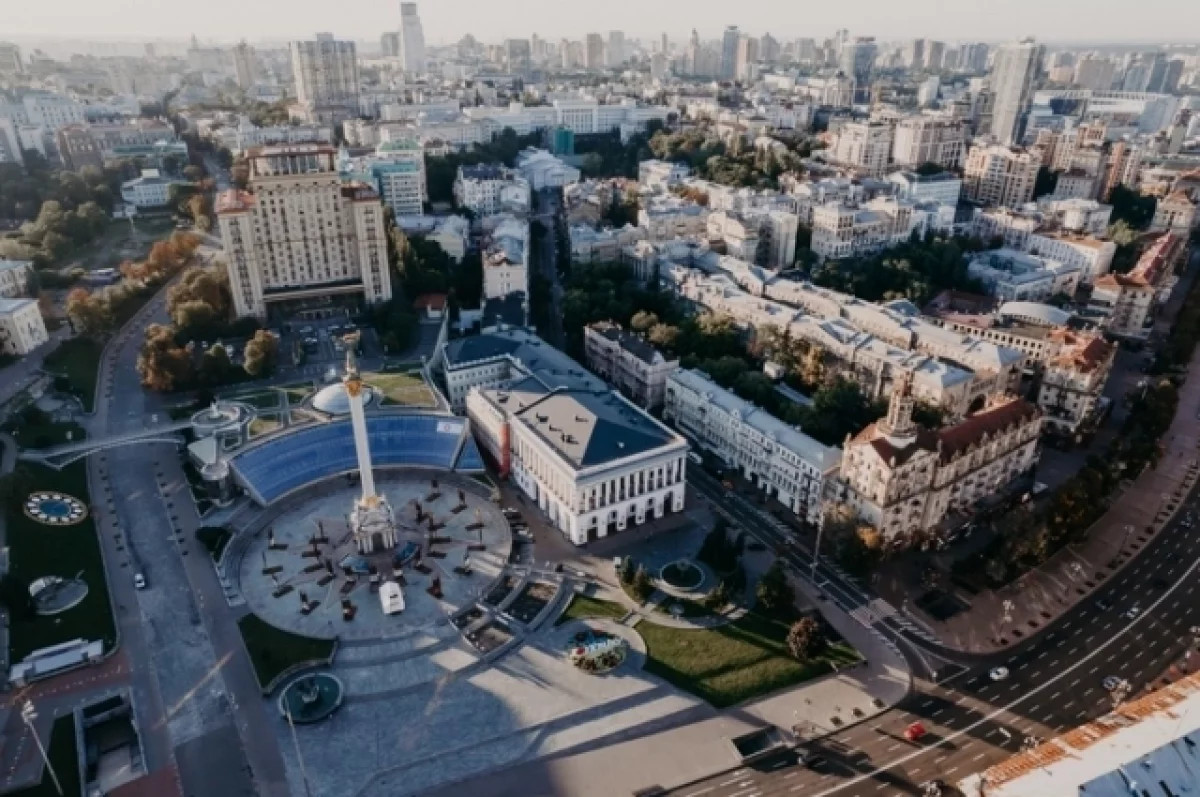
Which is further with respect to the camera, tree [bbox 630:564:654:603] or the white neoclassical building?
the white neoclassical building

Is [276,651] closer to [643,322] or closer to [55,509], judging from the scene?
[55,509]

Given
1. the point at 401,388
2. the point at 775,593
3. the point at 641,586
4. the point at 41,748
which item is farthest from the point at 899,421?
the point at 41,748

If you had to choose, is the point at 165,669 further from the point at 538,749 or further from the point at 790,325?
the point at 790,325

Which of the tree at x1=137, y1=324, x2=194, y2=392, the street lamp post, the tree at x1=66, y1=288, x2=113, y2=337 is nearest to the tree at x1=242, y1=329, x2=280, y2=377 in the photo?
the tree at x1=137, y1=324, x2=194, y2=392

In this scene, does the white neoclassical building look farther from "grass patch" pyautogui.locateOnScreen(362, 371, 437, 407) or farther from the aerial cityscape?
"grass patch" pyautogui.locateOnScreen(362, 371, 437, 407)

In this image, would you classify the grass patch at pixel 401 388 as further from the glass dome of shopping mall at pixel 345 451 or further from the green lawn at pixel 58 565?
the green lawn at pixel 58 565

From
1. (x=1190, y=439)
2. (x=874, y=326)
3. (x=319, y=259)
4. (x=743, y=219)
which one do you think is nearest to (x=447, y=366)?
(x=319, y=259)
